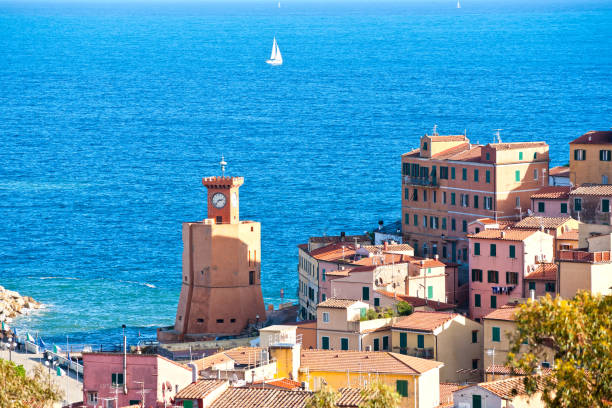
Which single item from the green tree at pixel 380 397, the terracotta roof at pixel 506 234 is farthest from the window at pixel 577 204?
the green tree at pixel 380 397

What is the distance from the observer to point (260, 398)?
147ft

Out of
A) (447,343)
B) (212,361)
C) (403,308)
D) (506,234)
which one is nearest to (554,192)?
(506,234)

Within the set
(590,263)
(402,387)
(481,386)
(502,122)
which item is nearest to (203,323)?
(590,263)

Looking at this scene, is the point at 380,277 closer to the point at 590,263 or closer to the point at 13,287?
the point at 590,263

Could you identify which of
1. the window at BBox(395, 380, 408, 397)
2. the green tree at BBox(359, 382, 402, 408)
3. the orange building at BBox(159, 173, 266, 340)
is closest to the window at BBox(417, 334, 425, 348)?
the window at BBox(395, 380, 408, 397)

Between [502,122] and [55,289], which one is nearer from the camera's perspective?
[55,289]

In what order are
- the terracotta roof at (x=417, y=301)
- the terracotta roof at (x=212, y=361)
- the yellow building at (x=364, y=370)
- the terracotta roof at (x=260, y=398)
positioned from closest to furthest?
the terracotta roof at (x=260, y=398)
the yellow building at (x=364, y=370)
the terracotta roof at (x=212, y=361)
the terracotta roof at (x=417, y=301)

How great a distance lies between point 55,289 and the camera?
4247 inches

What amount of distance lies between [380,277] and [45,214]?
2909 inches

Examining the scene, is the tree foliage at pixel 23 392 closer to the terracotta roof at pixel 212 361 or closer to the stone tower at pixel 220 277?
Result: the terracotta roof at pixel 212 361

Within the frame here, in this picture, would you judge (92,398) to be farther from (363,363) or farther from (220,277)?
(220,277)

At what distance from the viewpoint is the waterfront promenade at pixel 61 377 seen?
6481cm

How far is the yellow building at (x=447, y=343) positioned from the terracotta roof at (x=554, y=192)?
1408cm

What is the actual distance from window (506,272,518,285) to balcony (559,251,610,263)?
5.90 meters
